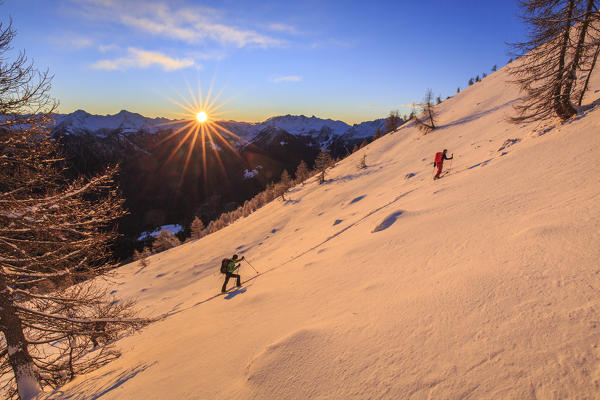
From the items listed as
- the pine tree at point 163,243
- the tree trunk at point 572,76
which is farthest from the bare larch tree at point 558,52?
the pine tree at point 163,243

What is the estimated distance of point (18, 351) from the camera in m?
4.96

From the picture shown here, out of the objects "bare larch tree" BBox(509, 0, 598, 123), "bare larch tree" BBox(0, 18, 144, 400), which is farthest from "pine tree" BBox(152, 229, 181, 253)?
"bare larch tree" BBox(509, 0, 598, 123)

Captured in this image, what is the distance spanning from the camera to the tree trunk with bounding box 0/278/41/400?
4750 millimetres

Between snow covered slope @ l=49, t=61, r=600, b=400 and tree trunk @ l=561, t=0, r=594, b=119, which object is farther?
Result: tree trunk @ l=561, t=0, r=594, b=119

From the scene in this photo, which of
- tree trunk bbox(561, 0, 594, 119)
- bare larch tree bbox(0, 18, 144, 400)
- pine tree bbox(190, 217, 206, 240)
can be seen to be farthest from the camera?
pine tree bbox(190, 217, 206, 240)

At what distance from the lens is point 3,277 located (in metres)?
4.59

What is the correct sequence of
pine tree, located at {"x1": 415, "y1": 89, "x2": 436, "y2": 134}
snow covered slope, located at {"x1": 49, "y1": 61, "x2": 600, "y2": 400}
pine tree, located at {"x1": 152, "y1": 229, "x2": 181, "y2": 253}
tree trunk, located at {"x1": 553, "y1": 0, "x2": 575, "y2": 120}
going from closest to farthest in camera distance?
snow covered slope, located at {"x1": 49, "y1": 61, "x2": 600, "y2": 400} → tree trunk, located at {"x1": 553, "y1": 0, "x2": 575, "y2": 120} → pine tree, located at {"x1": 415, "y1": 89, "x2": 436, "y2": 134} → pine tree, located at {"x1": 152, "y1": 229, "x2": 181, "y2": 253}

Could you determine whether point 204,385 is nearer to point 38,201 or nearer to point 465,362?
point 465,362

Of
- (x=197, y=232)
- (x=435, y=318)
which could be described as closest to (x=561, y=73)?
(x=435, y=318)

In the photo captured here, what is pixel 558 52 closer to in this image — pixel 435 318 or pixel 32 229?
pixel 435 318

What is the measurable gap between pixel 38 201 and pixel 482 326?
24.8ft

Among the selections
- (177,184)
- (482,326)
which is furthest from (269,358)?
(177,184)

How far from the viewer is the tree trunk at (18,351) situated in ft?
15.6

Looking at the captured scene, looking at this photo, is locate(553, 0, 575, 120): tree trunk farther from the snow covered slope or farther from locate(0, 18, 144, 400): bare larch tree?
locate(0, 18, 144, 400): bare larch tree
